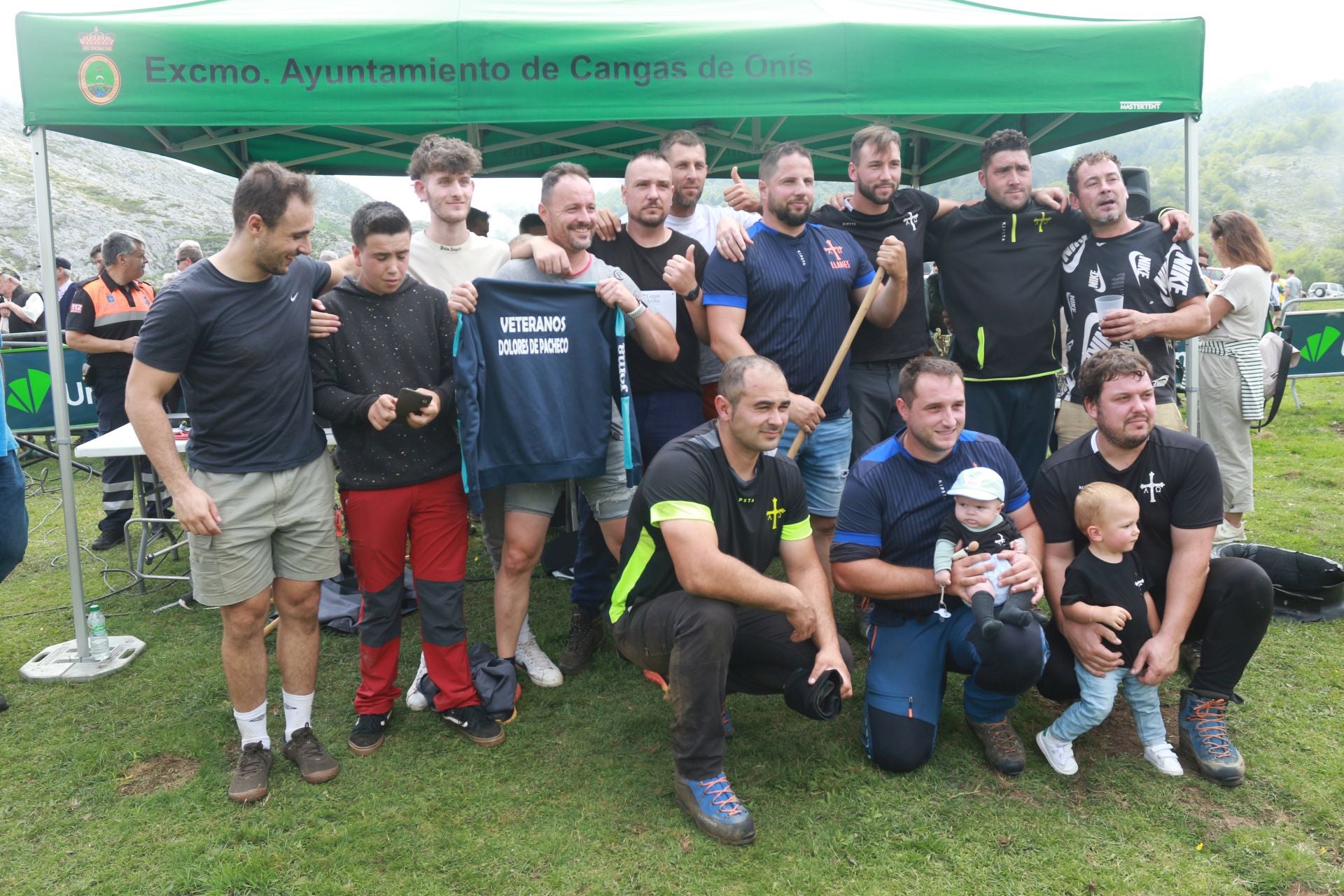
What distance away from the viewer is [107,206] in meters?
53.9

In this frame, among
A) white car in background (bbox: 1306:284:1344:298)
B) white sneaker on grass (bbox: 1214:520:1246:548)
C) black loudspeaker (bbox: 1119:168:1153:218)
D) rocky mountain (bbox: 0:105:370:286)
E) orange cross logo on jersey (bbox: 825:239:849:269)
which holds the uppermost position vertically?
rocky mountain (bbox: 0:105:370:286)

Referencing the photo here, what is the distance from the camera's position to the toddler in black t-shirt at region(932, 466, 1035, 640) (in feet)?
9.23

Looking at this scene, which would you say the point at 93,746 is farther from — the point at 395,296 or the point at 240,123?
the point at 240,123

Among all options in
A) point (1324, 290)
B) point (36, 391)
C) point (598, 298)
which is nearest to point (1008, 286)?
point (598, 298)

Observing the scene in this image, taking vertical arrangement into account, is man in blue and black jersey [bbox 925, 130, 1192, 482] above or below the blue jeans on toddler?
above

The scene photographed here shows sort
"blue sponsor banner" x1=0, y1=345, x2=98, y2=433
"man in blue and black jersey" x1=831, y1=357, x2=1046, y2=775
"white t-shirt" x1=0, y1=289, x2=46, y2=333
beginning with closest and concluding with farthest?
"man in blue and black jersey" x1=831, y1=357, x2=1046, y2=775 → "blue sponsor banner" x1=0, y1=345, x2=98, y2=433 → "white t-shirt" x1=0, y1=289, x2=46, y2=333

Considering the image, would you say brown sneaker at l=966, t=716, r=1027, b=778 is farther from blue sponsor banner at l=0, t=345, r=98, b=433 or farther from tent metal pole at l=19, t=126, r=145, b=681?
blue sponsor banner at l=0, t=345, r=98, b=433

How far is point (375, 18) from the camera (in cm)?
387

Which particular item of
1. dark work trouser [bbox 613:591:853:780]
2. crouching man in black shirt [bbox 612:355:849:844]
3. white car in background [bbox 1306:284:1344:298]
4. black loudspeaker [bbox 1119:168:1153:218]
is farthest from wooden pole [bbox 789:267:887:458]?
white car in background [bbox 1306:284:1344:298]

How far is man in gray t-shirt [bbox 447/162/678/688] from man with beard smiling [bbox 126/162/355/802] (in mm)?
725

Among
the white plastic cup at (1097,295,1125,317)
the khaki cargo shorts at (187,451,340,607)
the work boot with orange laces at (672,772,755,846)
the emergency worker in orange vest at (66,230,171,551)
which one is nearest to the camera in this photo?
the work boot with orange laces at (672,772,755,846)

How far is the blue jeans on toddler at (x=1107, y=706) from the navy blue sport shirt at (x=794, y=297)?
145 cm

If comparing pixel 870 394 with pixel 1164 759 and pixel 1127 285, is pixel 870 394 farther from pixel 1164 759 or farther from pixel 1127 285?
pixel 1164 759

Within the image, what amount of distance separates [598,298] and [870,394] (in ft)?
4.35
